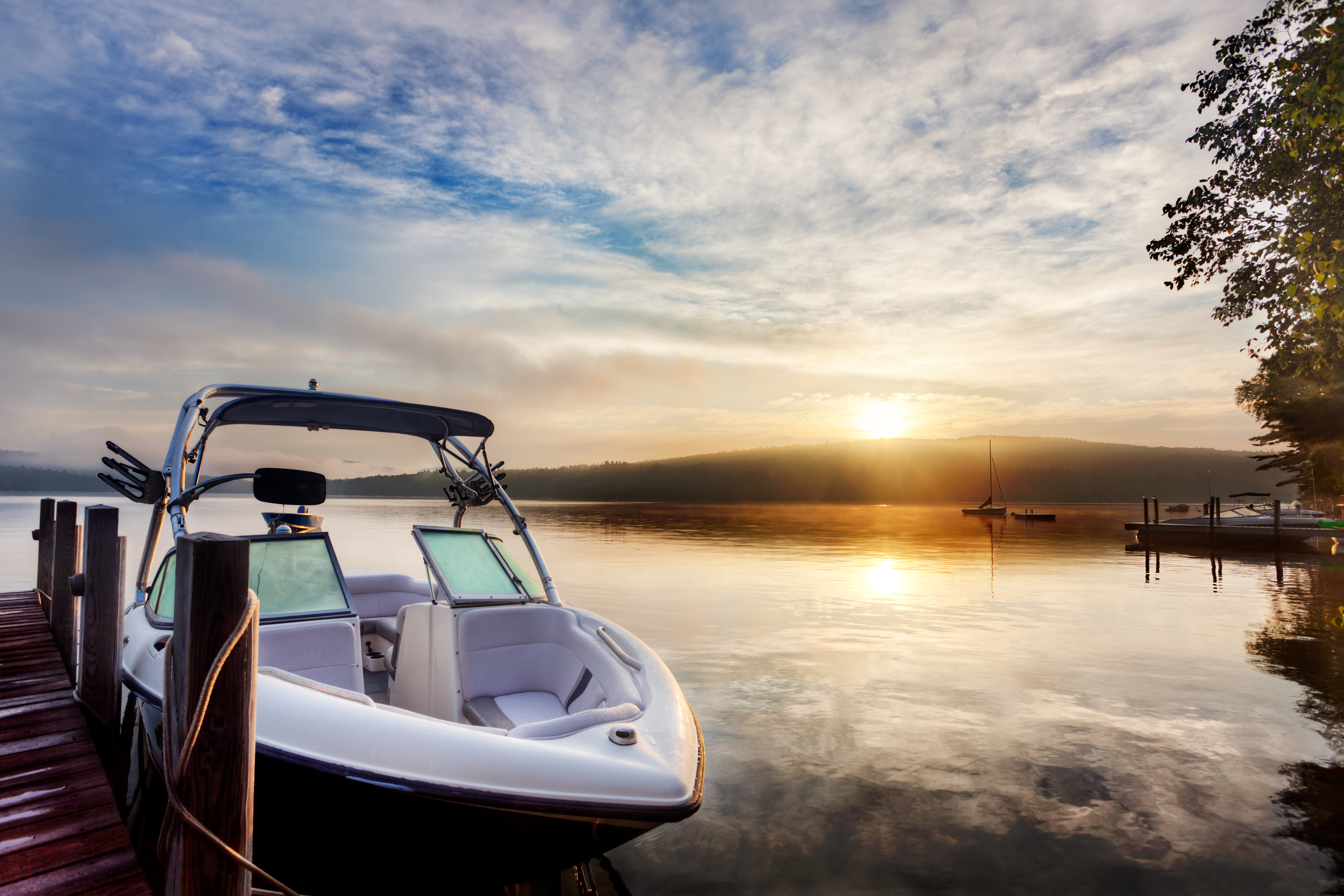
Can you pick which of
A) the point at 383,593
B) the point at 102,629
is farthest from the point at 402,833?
the point at 383,593

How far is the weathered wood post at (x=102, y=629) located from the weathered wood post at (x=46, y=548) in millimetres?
4642

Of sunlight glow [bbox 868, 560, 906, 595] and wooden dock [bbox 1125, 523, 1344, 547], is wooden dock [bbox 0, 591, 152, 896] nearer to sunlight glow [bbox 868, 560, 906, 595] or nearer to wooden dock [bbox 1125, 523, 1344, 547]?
sunlight glow [bbox 868, 560, 906, 595]

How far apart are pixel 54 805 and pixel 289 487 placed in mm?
2540

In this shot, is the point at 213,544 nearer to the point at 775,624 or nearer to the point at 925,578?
the point at 775,624

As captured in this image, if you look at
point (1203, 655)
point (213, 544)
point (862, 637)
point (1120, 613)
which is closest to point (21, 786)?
point (213, 544)

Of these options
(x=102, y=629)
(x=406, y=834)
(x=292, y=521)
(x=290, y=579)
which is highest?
(x=292, y=521)

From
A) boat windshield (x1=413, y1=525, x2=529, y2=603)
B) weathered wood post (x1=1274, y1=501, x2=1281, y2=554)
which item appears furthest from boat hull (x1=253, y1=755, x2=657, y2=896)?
weathered wood post (x1=1274, y1=501, x2=1281, y2=554)

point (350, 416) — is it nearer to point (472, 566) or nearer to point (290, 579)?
point (290, 579)

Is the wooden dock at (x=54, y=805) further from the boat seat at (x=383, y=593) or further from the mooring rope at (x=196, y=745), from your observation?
the boat seat at (x=383, y=593)

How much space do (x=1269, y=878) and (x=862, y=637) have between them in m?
8.27

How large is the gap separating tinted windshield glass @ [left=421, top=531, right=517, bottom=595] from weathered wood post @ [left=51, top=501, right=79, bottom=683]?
13.4 ft

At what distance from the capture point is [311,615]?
5129 mm

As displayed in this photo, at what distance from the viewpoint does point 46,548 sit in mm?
9875

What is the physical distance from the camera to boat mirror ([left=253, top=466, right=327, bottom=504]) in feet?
18.7
